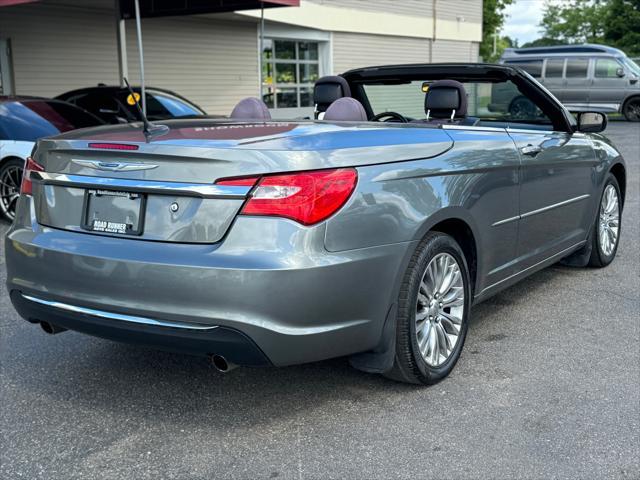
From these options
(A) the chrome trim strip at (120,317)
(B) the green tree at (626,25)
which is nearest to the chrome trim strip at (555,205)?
(A) the chrome trim strip at (120,317)

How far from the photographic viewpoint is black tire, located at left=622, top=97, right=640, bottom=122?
23703mm

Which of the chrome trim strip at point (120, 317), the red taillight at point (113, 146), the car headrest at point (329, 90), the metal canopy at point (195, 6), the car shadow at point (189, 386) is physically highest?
the metal canopy at point (195, 6)

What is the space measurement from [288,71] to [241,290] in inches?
779

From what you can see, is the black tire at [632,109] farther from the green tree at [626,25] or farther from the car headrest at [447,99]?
the car headrest at [447,99]

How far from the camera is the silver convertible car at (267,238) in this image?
2.96 m

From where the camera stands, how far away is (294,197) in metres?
2.97

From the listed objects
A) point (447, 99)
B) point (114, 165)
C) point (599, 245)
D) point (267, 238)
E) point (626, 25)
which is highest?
point (626, 25)

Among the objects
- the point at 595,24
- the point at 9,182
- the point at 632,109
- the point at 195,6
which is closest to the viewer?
the point at 9,182

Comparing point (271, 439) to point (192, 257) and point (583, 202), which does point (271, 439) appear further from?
point (583, 202)

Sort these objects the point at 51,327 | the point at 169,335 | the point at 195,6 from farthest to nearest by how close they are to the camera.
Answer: the point at 195,6
the point at 51,327
the point at 169,335

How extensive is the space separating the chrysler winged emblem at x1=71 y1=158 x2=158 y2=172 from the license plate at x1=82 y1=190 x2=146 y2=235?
→ 0.10 m

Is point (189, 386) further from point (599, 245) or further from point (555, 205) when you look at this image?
point (599, 245)

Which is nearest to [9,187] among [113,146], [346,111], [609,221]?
[346,111]

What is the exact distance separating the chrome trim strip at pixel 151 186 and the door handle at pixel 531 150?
6.82 feet
